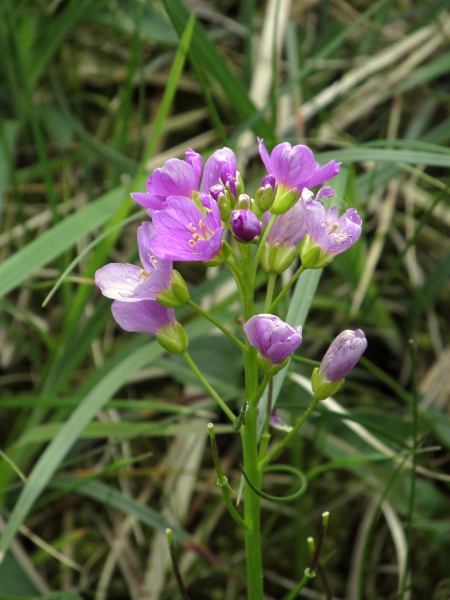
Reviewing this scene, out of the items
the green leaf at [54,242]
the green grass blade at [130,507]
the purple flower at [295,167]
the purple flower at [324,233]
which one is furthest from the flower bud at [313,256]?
the green grass blade at [130,507]

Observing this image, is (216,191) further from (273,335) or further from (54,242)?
(54,242)

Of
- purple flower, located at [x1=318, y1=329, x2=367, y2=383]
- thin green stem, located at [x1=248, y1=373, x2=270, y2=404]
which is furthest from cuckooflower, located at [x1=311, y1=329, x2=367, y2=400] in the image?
thin green stem, located at [x1=248, y1=373, x2=270, y2=404]

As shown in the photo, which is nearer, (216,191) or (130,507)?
(216,191)

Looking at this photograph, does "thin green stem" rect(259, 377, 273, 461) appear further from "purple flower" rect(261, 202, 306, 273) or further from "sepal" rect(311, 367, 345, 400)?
"purple flower" rect(261, 202, 306, 273)

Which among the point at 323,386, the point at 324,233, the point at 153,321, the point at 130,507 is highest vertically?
the point at 324,233

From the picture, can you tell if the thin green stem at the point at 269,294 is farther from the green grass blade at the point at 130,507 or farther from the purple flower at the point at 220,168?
the green grass blade at the point at 130,507

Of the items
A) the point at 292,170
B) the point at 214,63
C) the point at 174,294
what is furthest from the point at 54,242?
the point at 292,170
